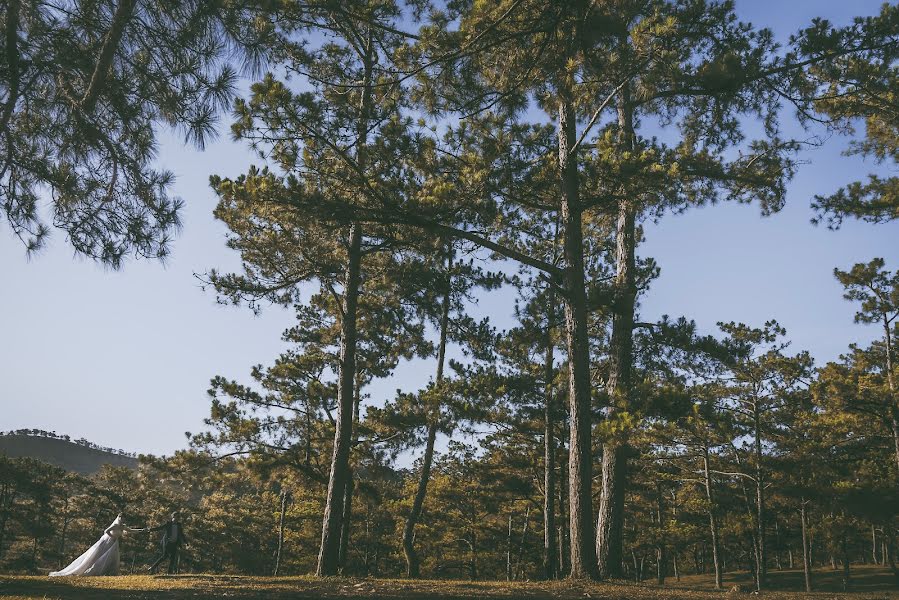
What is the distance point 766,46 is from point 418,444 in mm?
12483

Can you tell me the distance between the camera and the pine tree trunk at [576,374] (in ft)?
26.7

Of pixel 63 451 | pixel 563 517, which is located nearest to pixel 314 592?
pixel 563 517

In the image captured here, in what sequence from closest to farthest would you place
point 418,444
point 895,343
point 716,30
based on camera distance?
1. point 716,30
2. point 418,444
3. point 895,343

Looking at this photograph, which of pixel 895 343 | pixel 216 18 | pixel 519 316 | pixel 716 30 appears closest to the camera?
pixel 216 18

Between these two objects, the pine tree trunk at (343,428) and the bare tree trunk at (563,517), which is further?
the bare tree trunk at (563,517)

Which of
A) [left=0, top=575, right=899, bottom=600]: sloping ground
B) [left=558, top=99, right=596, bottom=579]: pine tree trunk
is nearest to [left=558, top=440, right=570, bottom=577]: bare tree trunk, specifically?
[left=558, top=99, right=596, bottom=579]: pine tree trunk

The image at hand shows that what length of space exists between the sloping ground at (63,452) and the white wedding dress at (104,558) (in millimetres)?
116208

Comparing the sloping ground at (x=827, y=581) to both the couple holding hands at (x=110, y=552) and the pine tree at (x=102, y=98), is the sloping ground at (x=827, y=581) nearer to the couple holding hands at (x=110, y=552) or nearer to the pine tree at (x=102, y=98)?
the couple holding hands at (x=110, y=552)

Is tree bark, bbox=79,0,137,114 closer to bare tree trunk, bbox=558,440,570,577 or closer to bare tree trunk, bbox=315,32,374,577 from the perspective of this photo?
bare tree trunk, bbox=315,32,374,577

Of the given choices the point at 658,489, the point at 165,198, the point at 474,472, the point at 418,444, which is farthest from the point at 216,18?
the point at 658,489

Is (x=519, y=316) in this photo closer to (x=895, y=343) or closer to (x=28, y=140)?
(x=28, y=140)

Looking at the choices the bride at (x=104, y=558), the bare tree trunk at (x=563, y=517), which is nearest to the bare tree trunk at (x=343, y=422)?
the bride at (x=104, y=558)

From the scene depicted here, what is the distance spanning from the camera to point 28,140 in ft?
24.8

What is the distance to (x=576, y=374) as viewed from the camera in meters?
8.69
